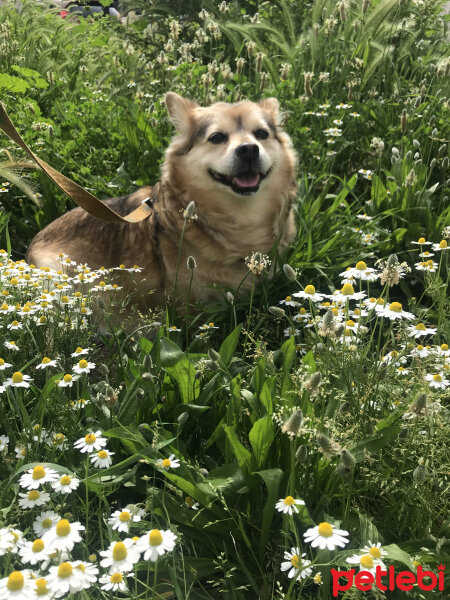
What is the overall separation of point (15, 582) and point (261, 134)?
2.73 meters

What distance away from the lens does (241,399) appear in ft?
6.98

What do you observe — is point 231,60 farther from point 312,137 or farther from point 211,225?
point 211,225

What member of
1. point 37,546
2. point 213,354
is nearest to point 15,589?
point 37,546

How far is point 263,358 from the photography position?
85.6 inches

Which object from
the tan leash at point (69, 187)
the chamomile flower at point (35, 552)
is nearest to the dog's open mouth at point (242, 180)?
the tan leash at point (69, 187)

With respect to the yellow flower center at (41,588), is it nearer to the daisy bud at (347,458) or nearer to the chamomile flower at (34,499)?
the chamomile flower at (34,499)

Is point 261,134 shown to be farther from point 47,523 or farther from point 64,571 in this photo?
point 64,571

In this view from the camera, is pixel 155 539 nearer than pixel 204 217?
Yes

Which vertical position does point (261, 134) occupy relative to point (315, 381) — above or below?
above

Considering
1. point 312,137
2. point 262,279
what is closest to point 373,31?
point 312,137

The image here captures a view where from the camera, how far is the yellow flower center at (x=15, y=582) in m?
1.21

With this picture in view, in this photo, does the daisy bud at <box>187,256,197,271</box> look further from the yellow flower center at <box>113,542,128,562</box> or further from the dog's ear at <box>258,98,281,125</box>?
the dog's ear at <box>258,98,281,125</box>

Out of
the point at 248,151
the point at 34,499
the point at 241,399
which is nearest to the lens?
the point at 34,499

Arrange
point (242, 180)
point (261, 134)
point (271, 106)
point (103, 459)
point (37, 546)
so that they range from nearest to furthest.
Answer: point (37, 546) < point (103, 459) < point (242, 180) < point (261, 134) < point (271, 106)
